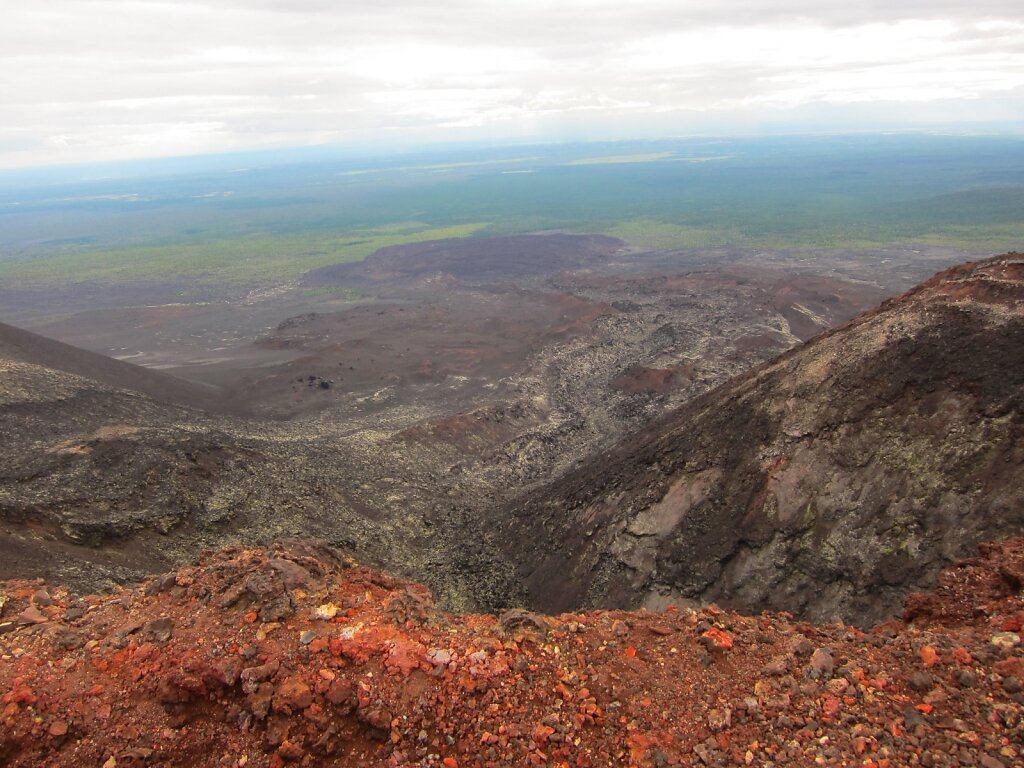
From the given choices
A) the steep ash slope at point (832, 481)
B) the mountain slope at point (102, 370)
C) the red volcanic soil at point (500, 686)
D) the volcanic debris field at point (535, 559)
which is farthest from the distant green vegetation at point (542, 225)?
the red volcanic soil at point (500, 686)

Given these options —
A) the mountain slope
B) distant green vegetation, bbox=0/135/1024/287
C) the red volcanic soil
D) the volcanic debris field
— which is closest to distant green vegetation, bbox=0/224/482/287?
distant green vegetation, bbox=0/135/1024/287

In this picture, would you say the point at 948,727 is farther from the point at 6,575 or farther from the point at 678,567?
the point at 6,575

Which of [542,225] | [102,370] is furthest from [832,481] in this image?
[542,225]

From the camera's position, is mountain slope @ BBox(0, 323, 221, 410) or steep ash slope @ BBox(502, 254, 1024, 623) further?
mountain slope @ BBox(0, 323, 221, 410)

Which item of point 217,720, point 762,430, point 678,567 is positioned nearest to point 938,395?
point 762,430

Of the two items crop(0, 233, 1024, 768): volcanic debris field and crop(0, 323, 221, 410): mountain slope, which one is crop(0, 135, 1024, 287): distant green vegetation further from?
crop(0, 233, 1024, 768): volcanic debris field

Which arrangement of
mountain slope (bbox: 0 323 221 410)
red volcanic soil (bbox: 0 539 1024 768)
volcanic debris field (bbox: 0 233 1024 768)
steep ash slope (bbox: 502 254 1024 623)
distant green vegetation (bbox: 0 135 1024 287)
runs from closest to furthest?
1. red volcanic soil (bbox: 0 539 1024 768)
2. volcanic debris field (bbox: 0 233 1024 768)
3. steep ash slope (bbox: 502 254 1024 623)
4. mountain slope (bbox: 0 323 221 410)
5. distant green vegetation (bbox: 0 135 1024 287)

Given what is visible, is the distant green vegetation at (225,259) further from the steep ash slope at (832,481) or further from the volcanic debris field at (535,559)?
the steep ash slope at (832,481)
